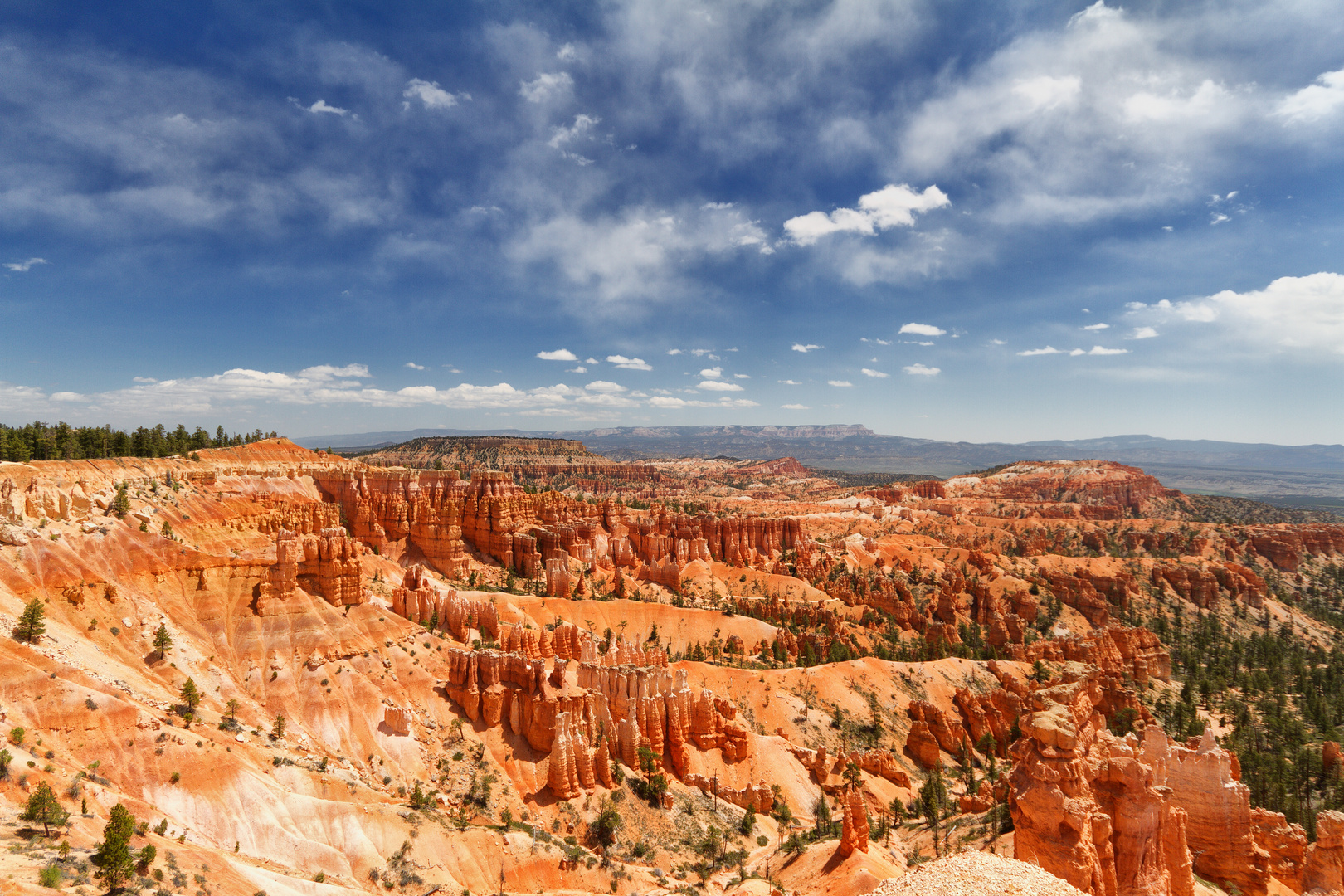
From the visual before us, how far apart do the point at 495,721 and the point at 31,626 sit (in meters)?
22.1

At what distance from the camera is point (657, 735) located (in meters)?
41.1

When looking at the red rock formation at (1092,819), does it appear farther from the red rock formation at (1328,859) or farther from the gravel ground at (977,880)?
the red rock formation at (1328,859)

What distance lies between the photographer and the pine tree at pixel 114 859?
56.3 ft

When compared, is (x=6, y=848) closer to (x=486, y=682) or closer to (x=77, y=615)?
(x=77, y=615)

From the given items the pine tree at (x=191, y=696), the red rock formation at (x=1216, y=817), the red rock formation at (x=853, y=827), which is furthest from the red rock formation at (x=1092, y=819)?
the pine tree at (x=191, y=696)

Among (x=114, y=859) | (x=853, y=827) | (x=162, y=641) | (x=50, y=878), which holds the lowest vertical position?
(x=853, y=827)

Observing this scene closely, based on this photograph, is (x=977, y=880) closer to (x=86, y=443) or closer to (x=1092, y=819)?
(x=1092, y=819)

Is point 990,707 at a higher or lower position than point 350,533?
lower

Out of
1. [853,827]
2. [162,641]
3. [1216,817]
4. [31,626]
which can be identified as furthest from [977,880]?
[162,641]

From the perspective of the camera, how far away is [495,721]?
38375 mm

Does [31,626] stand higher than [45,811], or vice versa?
[31,626]

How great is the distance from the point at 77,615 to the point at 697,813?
114 feet

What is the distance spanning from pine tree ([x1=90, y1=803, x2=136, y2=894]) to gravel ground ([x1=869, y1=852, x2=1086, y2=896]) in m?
21.0

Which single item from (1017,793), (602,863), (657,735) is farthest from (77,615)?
(1017,793)
